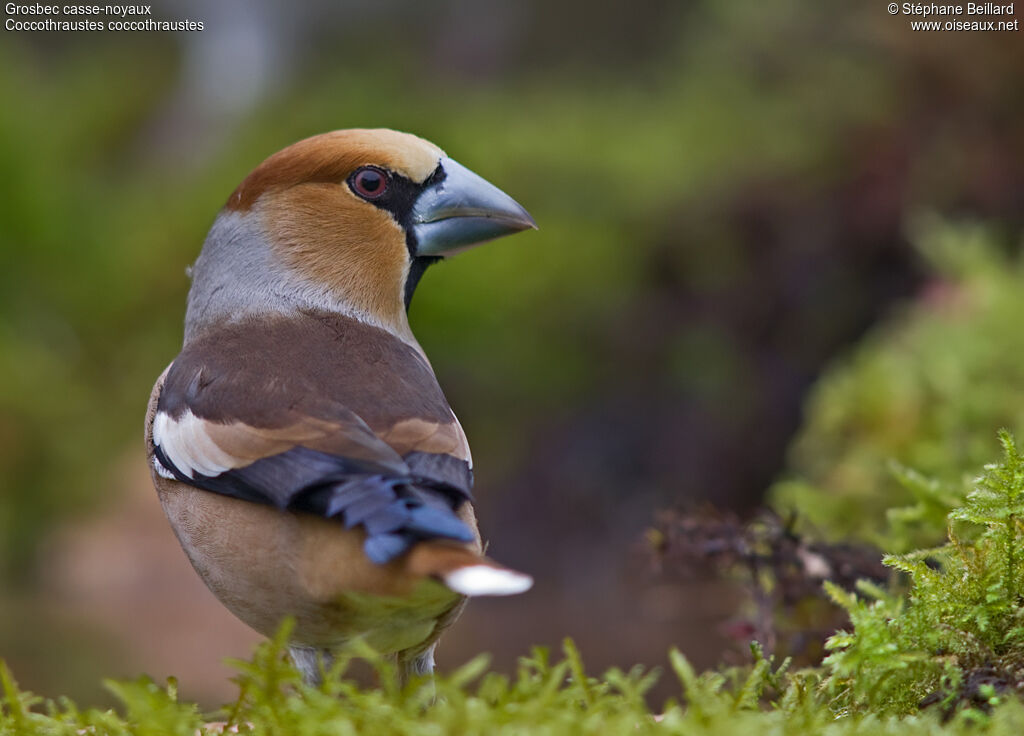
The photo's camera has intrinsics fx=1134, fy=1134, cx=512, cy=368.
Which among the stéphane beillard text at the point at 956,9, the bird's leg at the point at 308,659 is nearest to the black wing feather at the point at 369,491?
the bird's leg at the point at 308,659

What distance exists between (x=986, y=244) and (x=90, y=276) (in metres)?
7.34

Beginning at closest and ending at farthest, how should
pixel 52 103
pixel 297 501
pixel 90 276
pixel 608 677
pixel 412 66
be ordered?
pixel 608 677, pixel 297 501, pixel 90 276, pixel 52 103, pixel 412 66

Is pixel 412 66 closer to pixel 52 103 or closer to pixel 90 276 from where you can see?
pixel 52 103

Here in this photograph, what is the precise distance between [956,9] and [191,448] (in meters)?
7.00

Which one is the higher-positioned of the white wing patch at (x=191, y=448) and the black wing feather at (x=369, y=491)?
the white wing patch at (x=191, y=448)

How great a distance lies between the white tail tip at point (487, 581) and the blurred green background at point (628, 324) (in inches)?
95.4

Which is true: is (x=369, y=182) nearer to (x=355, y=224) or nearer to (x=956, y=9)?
(x=355, y=224)

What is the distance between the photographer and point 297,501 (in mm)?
1962

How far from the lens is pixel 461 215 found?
280 centimetres

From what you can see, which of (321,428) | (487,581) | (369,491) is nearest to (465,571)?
(487,581)

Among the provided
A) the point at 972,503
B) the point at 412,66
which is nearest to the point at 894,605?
the point at 972,503

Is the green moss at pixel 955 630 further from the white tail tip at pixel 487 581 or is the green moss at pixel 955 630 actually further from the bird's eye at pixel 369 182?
the bird's eye at pixel 369 182

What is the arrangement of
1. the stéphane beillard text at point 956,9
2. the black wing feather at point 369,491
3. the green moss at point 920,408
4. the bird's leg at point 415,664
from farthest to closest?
the stéphane beillard text at point 956,9 < the green moss at point 920,408 < the bird's leg at point 415,664 < the black wing feather at point 369,491

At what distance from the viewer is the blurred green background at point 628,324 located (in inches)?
216
